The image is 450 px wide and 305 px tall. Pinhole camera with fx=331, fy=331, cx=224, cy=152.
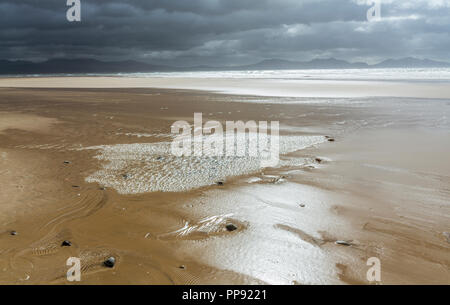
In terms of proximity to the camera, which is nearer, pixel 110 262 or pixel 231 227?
pixel 110 262

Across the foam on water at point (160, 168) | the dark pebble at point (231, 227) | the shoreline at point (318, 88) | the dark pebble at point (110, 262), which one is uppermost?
the shoreline at point (318, 88)

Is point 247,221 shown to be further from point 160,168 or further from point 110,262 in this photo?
point 160,168

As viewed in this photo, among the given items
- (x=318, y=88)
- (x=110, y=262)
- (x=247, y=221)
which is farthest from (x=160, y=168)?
(x=318, y=88)

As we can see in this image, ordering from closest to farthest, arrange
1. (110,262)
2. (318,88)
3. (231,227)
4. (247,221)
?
(110,262) → (231,227) → (247,221) → (318,88)

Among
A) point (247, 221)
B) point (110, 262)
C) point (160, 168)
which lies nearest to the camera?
point (110, 262)

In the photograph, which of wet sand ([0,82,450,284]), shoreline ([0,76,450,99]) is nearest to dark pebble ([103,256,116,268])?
wet sand ([0,82,450,284])

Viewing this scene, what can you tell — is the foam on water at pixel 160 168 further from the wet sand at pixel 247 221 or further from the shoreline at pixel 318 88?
the shoreline at pixel 318 88

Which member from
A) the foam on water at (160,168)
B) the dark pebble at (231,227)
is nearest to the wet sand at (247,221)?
the dark pebble at (231,227)
